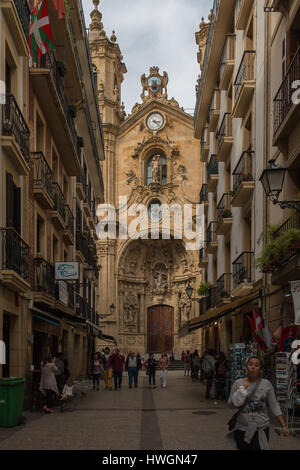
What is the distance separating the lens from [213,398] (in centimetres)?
1977

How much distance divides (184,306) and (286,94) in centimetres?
3551

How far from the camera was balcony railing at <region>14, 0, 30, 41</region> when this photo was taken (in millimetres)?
15173

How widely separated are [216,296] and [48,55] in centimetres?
1208

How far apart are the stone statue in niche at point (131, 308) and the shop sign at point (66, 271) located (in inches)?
1138

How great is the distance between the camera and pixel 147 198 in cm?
4803

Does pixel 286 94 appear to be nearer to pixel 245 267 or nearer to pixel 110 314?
pixel 245 267

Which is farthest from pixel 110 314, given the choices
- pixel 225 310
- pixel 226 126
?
pixel 225 310

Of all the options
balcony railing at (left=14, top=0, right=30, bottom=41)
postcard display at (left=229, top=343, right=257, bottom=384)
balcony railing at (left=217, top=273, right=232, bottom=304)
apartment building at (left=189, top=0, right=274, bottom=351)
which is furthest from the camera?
balcony railing at (left=217, top=273, right=232, bottom=304)

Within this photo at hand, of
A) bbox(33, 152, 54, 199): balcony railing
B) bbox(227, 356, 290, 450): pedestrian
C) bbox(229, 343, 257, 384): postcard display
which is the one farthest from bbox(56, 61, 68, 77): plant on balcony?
bbox(227, 356, 290, 450): pedestrian

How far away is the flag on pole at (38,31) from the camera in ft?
54.3

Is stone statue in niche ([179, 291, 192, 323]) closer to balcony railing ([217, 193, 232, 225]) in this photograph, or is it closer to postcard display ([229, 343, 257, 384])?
balcony railing ([217, 193, 232, 225])

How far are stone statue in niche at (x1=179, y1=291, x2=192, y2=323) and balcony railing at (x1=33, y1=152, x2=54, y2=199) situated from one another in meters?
29.4

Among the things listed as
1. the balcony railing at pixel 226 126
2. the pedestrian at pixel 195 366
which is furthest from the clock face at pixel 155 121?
the balcony railing at pixel 226 126
